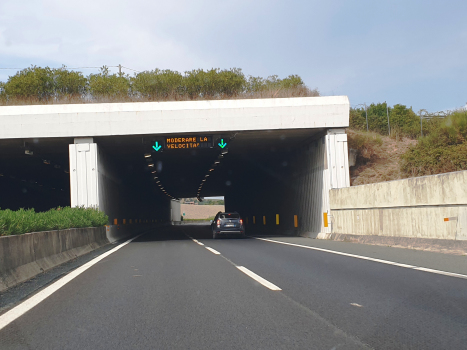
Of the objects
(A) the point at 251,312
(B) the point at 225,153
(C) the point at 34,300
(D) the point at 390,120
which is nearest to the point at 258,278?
(A) the point at 251,312

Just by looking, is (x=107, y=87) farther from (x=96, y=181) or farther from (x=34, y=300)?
(x=34, y=300)

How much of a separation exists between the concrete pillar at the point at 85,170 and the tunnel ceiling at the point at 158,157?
0.87 m

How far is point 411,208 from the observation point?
13586mm

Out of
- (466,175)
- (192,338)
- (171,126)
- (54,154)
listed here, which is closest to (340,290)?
(192,338)

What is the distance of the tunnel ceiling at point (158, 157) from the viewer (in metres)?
23.0

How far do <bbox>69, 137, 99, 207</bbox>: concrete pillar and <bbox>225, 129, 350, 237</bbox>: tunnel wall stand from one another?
34.9 feet

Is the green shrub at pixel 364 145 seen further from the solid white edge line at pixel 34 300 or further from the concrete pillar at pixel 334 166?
the solid white edge line at pixel 34 300

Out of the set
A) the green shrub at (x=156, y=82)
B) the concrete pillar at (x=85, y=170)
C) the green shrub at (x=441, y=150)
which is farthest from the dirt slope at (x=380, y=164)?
the concrete pillar at (x=85, y=170)

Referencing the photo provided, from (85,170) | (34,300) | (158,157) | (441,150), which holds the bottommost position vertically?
(34,300)

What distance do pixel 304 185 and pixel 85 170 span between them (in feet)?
37.7

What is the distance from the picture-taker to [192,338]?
14.8 feet

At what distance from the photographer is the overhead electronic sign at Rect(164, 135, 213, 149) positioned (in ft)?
73.1

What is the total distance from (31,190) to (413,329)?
48.0 m

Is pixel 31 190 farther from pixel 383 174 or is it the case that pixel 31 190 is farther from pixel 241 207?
pixel 383 174
